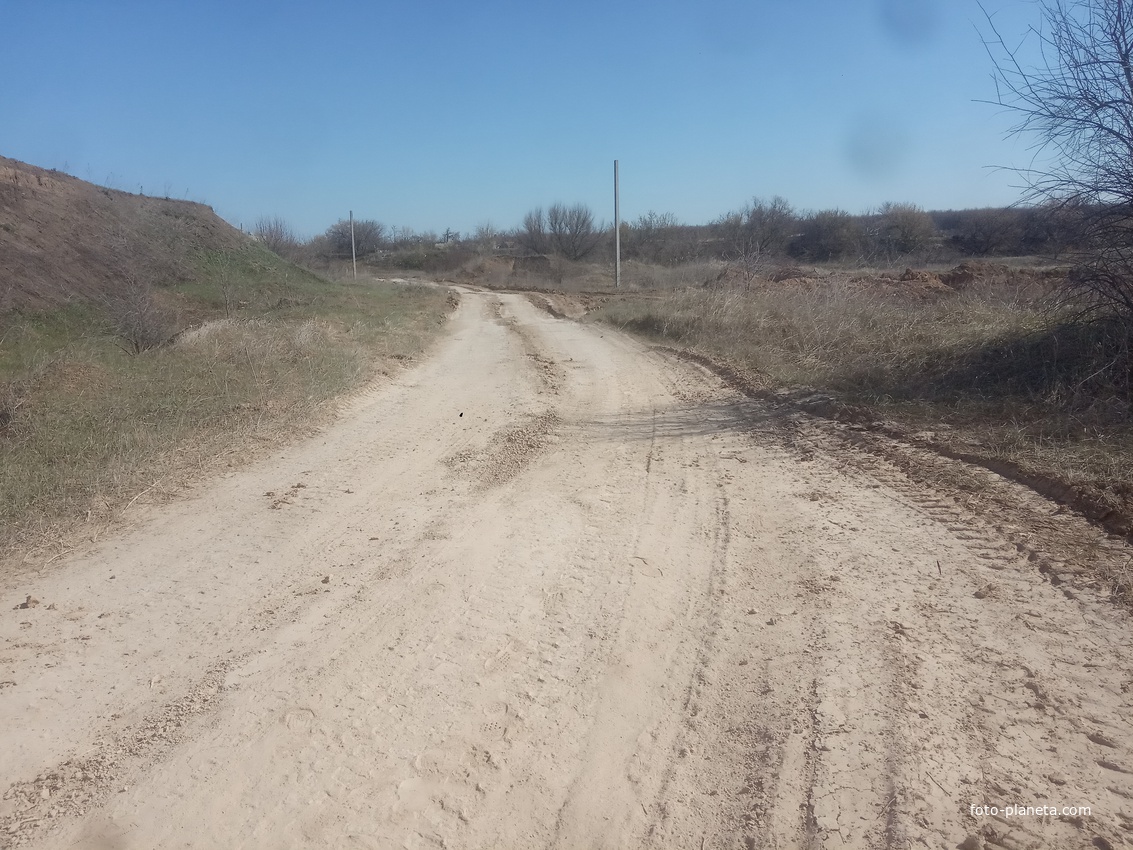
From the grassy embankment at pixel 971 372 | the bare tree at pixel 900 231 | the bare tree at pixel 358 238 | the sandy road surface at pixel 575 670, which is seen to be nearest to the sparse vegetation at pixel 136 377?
the sandy road surface at pixel 575 670

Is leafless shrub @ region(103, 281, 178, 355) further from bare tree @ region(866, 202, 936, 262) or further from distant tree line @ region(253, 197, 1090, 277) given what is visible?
bare tree @ region(866, 202, 936, 262)

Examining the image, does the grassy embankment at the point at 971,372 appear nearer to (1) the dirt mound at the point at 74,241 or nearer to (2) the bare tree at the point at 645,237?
(1) the dirt mound at the point at 74,241

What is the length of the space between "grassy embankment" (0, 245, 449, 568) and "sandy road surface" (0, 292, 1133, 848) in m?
0.68

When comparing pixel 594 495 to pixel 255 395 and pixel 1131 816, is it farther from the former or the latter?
pixel 255 395

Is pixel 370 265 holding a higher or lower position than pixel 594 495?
higher

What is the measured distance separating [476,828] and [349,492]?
423cm

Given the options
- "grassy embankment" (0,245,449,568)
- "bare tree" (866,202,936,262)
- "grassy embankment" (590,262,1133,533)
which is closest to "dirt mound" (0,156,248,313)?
"grassy embankment" (0,245,449,568)

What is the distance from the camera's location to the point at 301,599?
4.61 meters

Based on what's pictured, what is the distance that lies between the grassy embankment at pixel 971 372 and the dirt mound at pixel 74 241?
40.2 feet

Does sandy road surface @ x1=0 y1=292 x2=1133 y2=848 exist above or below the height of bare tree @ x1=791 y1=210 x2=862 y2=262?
below

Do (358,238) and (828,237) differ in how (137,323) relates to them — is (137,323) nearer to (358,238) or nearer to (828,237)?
(828,237)

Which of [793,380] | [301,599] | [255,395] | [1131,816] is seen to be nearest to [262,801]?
[301,599]

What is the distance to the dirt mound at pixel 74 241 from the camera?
1658 centimetres

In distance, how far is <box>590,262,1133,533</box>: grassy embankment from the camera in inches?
261
